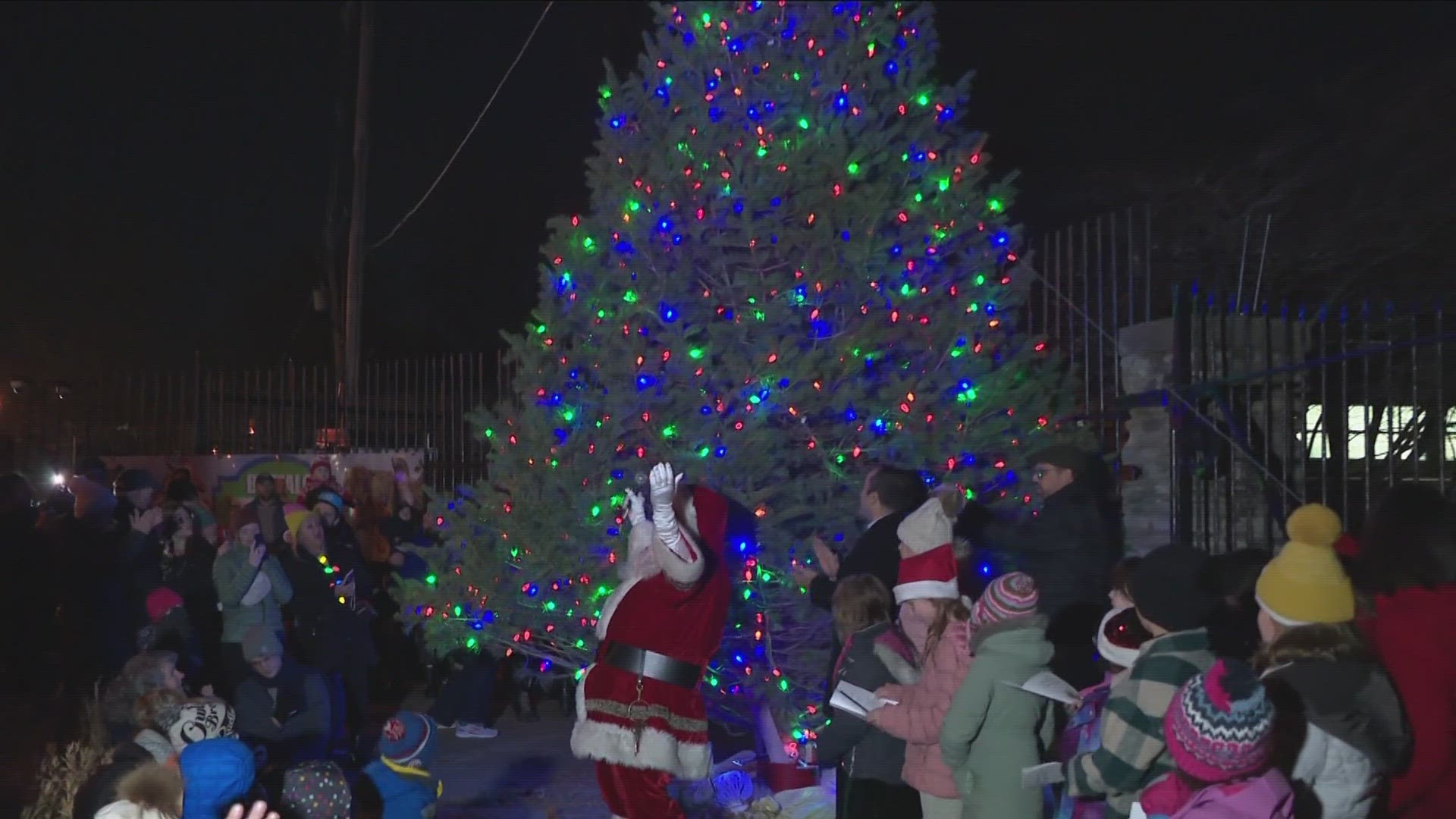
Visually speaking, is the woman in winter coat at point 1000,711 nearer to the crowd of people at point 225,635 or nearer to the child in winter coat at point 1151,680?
the child in winter coat at point 1151,680

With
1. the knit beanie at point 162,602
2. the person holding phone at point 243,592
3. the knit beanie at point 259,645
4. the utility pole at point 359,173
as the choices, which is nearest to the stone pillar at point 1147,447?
the knit beanie at point 259,645

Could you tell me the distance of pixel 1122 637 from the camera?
14.6ft

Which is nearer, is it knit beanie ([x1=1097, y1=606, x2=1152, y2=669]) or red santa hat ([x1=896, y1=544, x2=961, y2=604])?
knit beanie ([x1=1097, y1=606, x2=1152, y2=669])

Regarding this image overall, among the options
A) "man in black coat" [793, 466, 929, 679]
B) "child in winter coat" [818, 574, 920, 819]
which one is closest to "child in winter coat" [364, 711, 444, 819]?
"child in winter coat" [818, 574, 920, 819]

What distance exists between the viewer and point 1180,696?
3.27 metres

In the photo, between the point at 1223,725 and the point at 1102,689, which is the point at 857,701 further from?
the point at 1223,725

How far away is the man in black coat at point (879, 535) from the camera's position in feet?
18.3

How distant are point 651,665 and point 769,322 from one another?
2099mm

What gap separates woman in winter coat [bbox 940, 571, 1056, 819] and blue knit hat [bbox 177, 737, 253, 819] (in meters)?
2.33

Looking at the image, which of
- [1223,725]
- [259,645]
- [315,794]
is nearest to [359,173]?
[259,645]

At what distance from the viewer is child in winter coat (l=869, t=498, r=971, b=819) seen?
15.3ft

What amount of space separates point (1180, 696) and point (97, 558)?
27.2 ft

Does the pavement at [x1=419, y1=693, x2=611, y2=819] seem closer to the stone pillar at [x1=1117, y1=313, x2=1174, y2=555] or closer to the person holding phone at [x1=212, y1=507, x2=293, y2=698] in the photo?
the person holding phone at [x1=212, y1=507, x2=293, y2=698]

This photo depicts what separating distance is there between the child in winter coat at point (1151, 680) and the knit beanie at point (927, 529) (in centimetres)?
99
